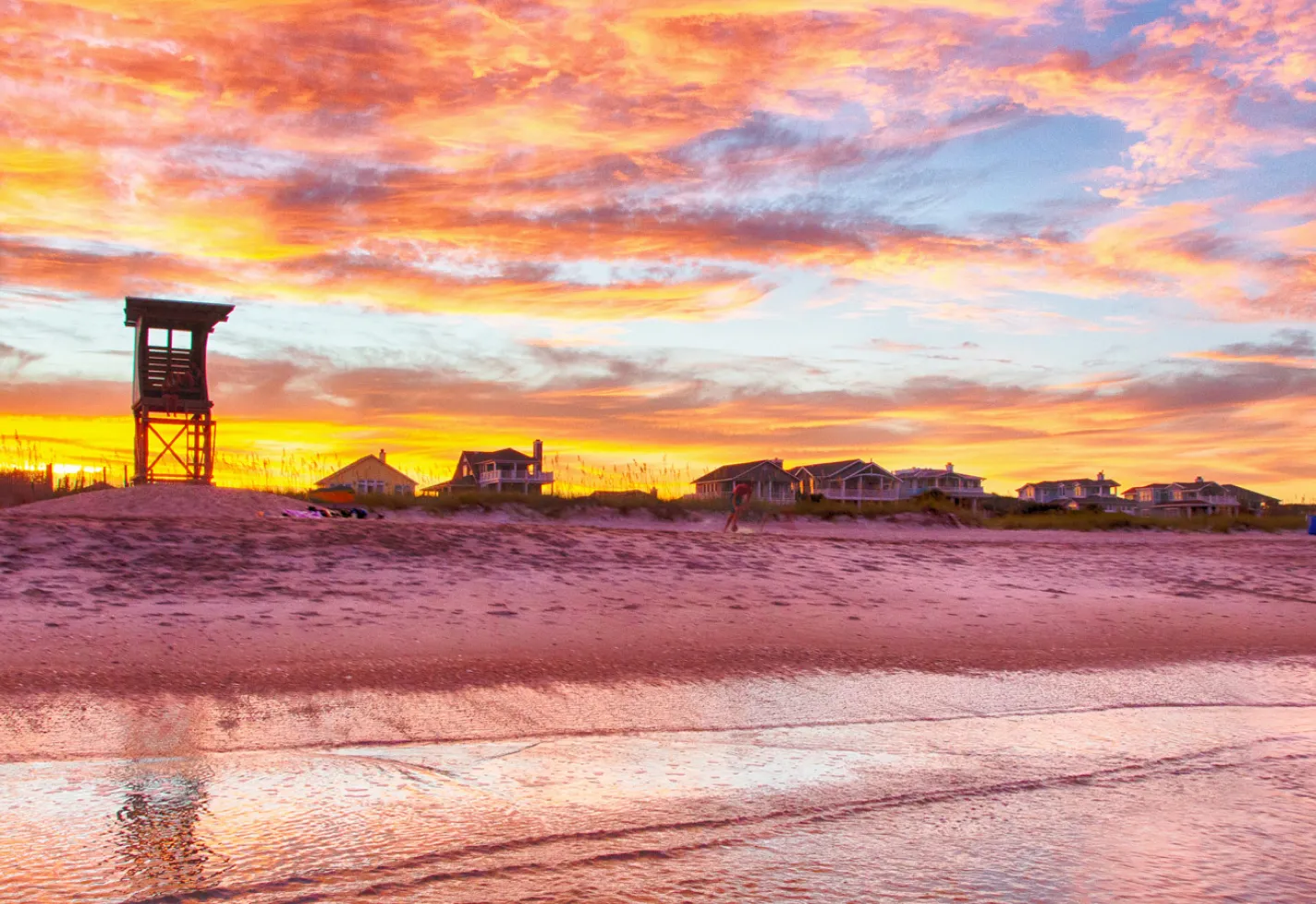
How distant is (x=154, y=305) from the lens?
26109 mm

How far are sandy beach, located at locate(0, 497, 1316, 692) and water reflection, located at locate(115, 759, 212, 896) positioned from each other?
237 centimetres

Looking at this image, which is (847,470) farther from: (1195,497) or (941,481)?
(1195,497)

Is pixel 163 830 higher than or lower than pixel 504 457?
lower

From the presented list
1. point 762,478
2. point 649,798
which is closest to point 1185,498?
point 762,478

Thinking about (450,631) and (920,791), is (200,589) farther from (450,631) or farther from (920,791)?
(920,791)

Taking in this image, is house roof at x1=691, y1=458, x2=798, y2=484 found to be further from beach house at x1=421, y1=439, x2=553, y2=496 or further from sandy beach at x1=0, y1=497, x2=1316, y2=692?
sandy beach at x1=0, y1=497, x2=1316, y2=692

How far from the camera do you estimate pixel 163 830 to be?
4328mm

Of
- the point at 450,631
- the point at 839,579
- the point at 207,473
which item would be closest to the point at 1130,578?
the point at 839,579

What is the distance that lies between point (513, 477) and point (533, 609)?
206ft

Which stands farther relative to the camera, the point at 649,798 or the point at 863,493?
the point at 863,493

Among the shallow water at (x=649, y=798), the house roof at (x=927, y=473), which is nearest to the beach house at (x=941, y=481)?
the house roof at (x=927, y=473)

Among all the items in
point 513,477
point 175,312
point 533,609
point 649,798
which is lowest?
point 649,798

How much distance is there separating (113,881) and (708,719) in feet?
13.1

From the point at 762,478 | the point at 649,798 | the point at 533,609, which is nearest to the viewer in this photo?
the point at 649,798
